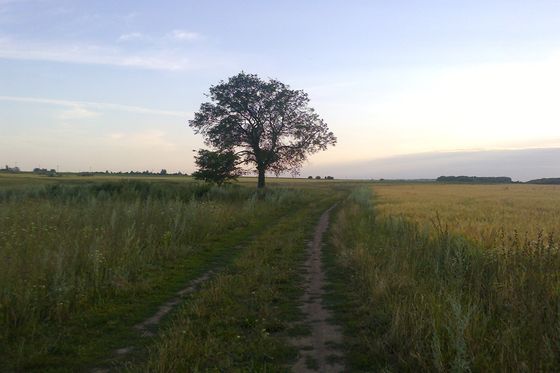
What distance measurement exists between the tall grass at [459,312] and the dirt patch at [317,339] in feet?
0.85

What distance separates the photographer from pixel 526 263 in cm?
673

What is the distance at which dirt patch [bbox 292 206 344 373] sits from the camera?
16.1 ft

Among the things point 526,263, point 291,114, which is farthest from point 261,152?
point 526,263

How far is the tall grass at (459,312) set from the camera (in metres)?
4.53

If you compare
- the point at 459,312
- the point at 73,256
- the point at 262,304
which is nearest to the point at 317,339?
the point at 262,304

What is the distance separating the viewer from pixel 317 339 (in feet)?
18.7

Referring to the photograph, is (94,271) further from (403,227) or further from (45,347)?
(403,227)

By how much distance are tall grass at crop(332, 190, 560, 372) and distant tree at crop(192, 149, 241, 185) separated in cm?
3182

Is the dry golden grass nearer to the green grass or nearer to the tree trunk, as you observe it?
the green grass

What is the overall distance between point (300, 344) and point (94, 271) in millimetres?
4515

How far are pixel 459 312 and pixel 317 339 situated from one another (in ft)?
6.11

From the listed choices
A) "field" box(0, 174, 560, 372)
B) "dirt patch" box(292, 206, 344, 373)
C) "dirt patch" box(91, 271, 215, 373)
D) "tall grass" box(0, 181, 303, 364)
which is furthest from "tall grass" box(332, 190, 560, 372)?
"tall grass" box(0, 181, 303, 364)

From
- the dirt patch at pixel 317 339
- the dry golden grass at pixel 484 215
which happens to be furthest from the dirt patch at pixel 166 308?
the dry golden grass at pixel 484 215

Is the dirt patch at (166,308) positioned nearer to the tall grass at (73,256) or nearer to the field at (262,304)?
the field at (262,304)
